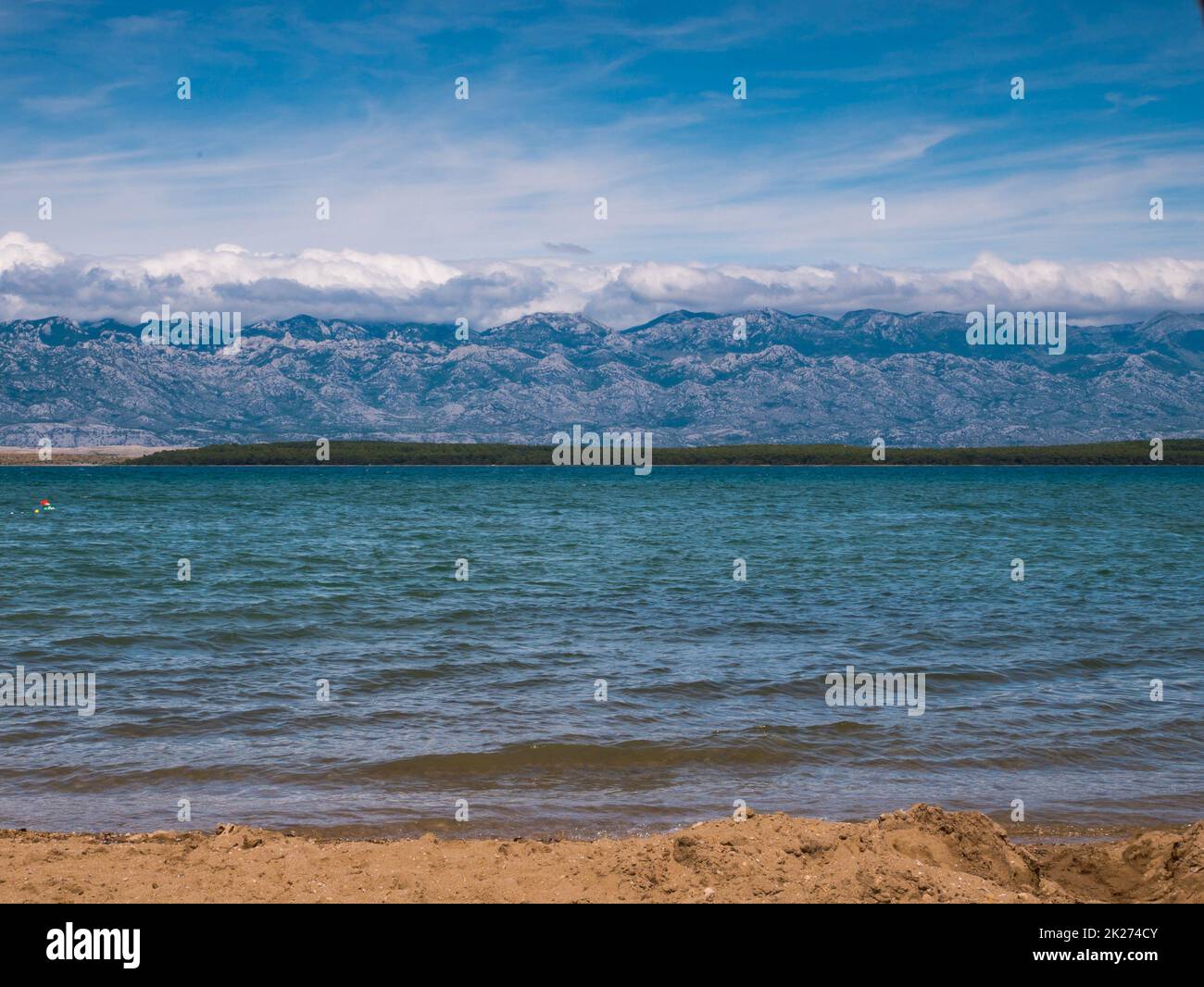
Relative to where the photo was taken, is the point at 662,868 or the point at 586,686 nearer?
the point at 662,868

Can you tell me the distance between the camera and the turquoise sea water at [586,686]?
1385 cm

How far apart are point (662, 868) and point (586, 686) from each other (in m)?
10.6

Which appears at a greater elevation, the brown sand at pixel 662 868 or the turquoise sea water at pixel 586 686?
the brown sand at pixel 662 868

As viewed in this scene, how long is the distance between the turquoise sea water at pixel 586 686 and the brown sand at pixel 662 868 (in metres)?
2.54

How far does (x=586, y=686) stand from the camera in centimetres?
1973

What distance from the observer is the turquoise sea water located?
13852mm

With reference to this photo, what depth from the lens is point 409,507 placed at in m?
90.1

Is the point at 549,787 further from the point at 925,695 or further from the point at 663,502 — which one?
the point at 663,502

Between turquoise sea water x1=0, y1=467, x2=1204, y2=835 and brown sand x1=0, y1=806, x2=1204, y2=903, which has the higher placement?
brown sand x1=0, y1=806, x2=1204, y2=903

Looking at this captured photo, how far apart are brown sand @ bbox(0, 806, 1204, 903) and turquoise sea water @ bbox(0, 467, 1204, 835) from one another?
8.33 feet

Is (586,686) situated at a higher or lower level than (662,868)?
lower

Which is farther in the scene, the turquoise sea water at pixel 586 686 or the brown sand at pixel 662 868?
the turquoise sea water at pixel 586 686

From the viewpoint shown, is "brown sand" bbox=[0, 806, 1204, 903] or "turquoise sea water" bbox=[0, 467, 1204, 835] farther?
"turquoise sea water" bbox=[0, 467, 1204, 835]

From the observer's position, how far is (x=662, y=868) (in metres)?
9.16
